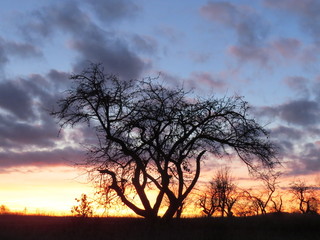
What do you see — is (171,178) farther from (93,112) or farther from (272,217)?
(272,217)

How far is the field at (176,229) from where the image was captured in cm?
1691

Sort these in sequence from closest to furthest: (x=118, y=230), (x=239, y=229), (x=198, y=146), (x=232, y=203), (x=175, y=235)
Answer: (x=175, y=235)
(x=118, y=230)
(x=239, y=229)
(x=198, y=146)
(x=232, y=203)

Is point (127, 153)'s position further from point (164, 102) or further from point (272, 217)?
point (272, 217)

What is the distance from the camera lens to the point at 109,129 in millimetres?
20453

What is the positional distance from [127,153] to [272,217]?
10.0m

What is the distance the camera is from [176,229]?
61.4 ft

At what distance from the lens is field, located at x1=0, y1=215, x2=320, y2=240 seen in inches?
666

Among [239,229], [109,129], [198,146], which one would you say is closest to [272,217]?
[239,229]

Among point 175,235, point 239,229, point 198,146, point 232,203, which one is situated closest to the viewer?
point 175,235

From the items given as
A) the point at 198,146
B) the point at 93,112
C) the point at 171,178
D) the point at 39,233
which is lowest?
the point at 39,233

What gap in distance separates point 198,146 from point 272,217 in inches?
277

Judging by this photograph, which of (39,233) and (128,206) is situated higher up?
(128,206)

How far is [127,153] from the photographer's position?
20516 millimetres

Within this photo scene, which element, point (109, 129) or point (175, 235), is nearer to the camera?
point (175, 235)
